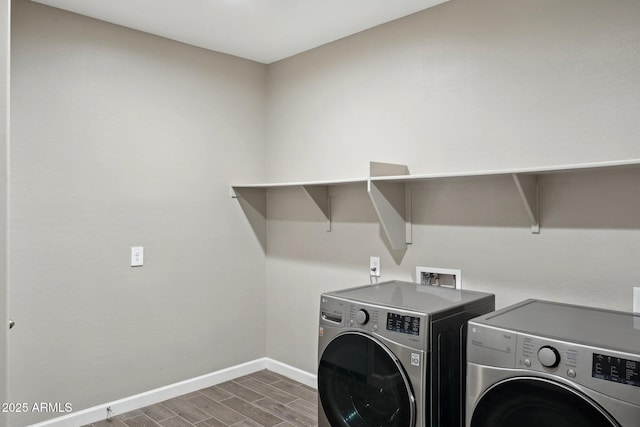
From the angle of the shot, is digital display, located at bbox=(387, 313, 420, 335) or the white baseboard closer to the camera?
digital display, located at bbox=(387, 313, 420, 335)

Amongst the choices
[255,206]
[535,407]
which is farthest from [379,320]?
[255,206]

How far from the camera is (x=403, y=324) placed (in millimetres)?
1843

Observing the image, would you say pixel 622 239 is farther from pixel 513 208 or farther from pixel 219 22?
pixel 219 22

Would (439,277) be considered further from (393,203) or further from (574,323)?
(574,323)

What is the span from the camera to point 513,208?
2221 millimetres

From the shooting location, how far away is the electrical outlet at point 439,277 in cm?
243

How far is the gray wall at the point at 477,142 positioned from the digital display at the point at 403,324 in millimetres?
697

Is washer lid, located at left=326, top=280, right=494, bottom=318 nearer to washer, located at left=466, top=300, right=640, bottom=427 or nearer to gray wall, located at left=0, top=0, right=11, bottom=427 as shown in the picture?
washer, located at left=466, top=300, right=640, bottom=427

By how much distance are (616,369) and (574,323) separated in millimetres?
374

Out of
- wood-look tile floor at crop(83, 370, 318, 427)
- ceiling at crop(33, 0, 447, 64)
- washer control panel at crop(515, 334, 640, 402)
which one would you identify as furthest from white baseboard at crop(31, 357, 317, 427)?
ceiling at crop(33, 0, 447, 64)

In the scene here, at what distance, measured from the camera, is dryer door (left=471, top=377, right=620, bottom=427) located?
1328 millimetres

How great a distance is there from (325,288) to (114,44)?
2090mm

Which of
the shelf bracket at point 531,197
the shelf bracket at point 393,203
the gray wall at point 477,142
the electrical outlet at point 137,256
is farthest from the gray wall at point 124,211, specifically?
the shelf bracket at point 531,197

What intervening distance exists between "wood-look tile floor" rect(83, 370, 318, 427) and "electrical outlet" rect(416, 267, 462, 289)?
108 centimetres
